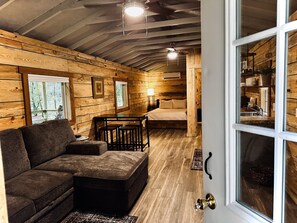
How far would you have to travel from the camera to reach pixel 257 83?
2.64 ft

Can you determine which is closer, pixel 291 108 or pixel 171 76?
pixel 291 108

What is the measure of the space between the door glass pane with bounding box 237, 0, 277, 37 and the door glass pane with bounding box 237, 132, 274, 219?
37 centimetres

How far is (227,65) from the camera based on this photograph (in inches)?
32.6

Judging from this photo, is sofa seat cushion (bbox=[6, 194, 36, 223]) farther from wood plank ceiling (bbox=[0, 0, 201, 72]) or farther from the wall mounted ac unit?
the wall mounted ac unit

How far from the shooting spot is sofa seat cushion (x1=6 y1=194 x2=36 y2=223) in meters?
1.78

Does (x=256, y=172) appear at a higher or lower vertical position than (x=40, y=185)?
higher

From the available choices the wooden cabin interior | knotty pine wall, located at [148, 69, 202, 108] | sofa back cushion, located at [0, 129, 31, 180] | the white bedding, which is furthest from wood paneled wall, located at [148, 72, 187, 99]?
sofa back cushion, located at [0, 129, 31, 180]

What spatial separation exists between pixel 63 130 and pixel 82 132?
3.51 ft

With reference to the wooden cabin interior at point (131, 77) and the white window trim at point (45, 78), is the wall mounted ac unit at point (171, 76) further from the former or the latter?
the white window trim at point (45, 78)

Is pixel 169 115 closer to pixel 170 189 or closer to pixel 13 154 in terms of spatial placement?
pixel 170 189

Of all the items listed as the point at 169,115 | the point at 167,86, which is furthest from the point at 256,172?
the point at 167,86

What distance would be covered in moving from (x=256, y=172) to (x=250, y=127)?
0.58 ft

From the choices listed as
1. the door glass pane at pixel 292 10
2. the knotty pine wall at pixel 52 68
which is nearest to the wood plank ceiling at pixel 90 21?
the knotty pine wall at pixel 52 68

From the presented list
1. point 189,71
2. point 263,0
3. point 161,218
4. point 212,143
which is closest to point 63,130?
point 161,218
